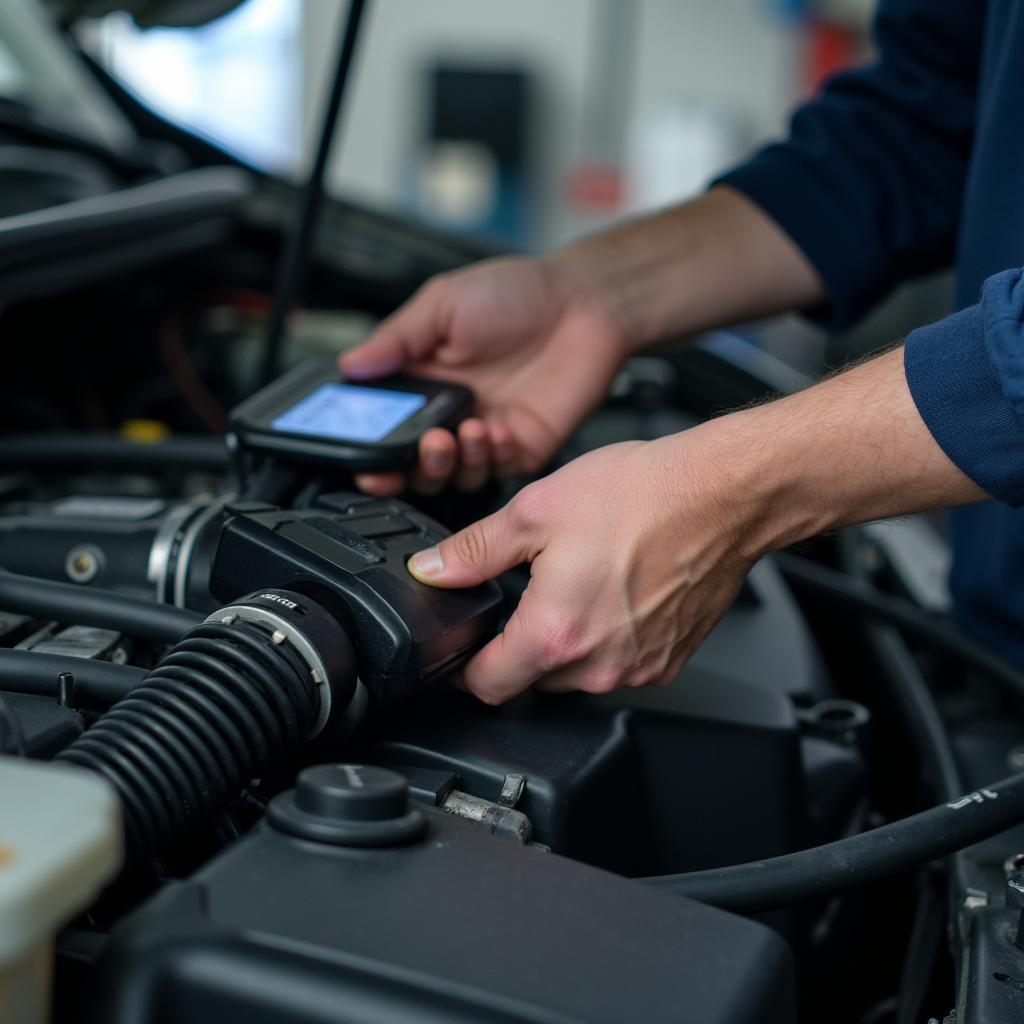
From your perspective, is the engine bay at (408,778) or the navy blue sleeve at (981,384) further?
the navy blue sleeve at (981,384)

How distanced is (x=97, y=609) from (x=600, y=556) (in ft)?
0.76

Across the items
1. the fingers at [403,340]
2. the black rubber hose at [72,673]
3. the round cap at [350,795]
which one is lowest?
the black rubber hose at [72,673]

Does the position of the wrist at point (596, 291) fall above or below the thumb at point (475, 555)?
above

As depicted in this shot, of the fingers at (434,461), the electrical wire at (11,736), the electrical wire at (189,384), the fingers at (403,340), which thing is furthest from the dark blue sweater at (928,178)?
the electrical wire at (11,736)

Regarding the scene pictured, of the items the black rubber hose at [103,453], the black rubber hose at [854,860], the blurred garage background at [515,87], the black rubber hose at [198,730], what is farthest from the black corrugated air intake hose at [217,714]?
the blurred garage background at [515,87]

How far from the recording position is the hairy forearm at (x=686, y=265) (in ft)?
3.21

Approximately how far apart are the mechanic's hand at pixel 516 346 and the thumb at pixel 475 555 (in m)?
0.25

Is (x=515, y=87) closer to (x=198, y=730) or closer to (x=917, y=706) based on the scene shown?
(x=917, y=706)

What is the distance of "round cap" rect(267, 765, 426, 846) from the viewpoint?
0.43 meters

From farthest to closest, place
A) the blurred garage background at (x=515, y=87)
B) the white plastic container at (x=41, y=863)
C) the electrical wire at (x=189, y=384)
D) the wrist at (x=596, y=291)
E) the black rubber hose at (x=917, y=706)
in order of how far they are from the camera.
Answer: the blurred garage background at (x=515, y=87)
the electrical wire at (x=189, y=384)
the wrist at (x=596, y=291)
the black rubber hose at (x=917, y=706)
the white plastic container at (x=41, y=863)

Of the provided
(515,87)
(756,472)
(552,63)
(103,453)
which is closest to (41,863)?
(756,472)

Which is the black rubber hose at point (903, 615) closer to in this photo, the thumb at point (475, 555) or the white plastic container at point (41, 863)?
the thumb at point (475, 555)

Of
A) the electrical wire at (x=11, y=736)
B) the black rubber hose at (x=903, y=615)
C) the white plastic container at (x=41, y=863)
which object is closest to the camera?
the white plastic container at (x=41, y=863)

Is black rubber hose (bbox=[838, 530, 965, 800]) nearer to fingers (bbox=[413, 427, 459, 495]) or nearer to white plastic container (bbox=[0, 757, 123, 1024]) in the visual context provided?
fingers (bbox=[413, 427, 459, 495])
